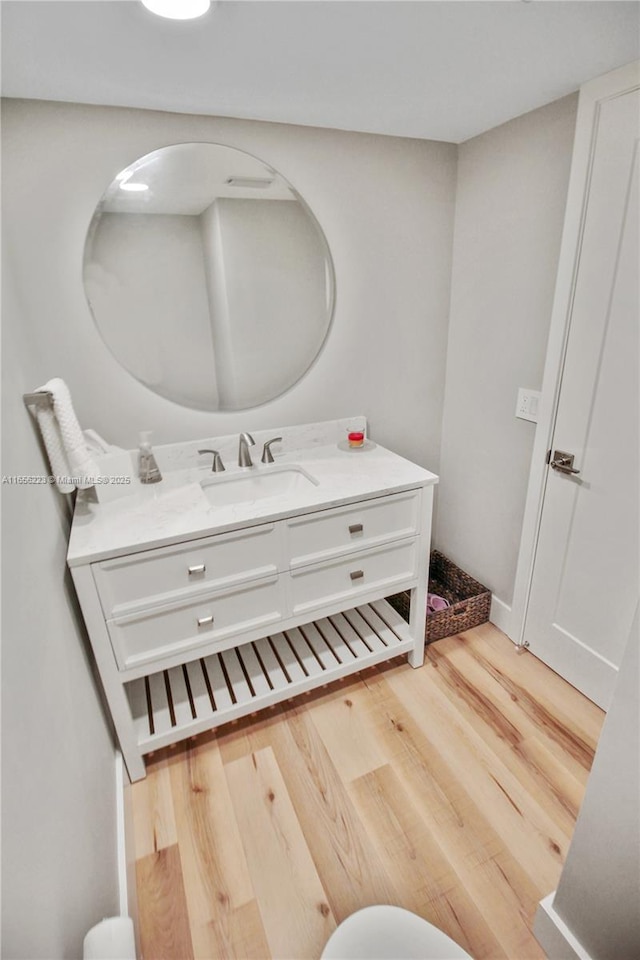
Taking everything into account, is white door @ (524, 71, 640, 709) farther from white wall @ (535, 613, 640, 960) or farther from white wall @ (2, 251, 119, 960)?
white wall @ (2, 251, 119, 960)

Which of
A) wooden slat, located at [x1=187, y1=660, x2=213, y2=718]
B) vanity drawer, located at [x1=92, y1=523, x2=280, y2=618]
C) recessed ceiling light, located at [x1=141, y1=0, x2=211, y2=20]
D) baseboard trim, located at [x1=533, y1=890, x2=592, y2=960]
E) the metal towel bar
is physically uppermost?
recessed ceiling light, located at [x1=141, y1=0, x2=211, y2=20]

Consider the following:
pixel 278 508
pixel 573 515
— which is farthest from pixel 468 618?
pixel 278 508

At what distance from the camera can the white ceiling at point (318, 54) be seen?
90 cm

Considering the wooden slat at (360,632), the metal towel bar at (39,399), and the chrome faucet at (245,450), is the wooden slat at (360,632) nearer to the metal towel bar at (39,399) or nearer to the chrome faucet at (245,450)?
the chrome faucet at (245,450)

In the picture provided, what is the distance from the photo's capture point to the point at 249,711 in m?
1.57

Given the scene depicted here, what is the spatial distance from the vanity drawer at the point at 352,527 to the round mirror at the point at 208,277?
577 mm

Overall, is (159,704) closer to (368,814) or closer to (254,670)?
(254,670)

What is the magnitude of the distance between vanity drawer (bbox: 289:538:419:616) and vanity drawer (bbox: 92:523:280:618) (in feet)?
0.48

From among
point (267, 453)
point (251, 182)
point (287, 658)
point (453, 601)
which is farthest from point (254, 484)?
point (453, 601)

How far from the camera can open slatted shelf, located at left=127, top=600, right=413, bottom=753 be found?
60.1 inches

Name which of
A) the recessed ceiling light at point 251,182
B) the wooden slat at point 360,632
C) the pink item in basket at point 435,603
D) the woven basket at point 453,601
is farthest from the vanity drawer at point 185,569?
the recessed ceiling light at point 251,182

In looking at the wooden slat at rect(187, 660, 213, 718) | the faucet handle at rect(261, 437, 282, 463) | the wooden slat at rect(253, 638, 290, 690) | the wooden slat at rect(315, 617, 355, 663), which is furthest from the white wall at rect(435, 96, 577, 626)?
the wooden slat at rect(187, 660, 213, 718)

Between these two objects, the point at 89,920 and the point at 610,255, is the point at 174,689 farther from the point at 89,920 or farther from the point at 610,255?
the point at 610,255

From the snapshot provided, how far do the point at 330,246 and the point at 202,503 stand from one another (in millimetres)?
1066
